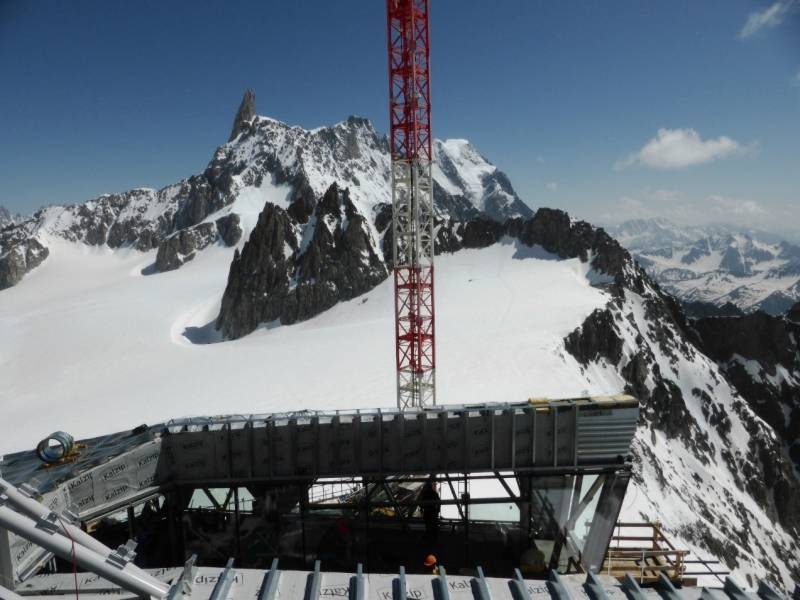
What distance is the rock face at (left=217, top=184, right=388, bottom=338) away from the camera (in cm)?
6675

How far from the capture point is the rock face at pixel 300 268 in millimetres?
66750

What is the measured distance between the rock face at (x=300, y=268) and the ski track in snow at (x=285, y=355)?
9.04 ft

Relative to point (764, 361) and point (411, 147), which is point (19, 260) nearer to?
point (411, 147)

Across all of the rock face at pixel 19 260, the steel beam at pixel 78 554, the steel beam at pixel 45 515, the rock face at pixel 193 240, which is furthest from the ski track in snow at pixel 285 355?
the rock face at pixel 19 260

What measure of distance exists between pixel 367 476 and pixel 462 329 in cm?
3757

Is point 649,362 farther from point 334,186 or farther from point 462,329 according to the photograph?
point 334,186

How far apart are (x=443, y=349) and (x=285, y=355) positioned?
16026 mm

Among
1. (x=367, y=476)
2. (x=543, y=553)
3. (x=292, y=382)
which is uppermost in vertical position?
(x=367, y=476)

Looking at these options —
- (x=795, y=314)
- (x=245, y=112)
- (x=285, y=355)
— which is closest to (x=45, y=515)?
(x=285, y=355)

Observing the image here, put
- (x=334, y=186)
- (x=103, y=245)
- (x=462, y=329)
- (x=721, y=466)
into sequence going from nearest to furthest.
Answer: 1. (x=462, y=329)
2. (x=721, y=466)
3. (x=334, y=186)
4. (x=103, y=245)

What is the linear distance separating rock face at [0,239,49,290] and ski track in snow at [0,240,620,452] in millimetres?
52887

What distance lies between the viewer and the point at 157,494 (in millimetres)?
12719

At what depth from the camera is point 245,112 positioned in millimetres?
161375

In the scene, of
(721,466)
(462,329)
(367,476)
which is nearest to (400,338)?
(367,476)
